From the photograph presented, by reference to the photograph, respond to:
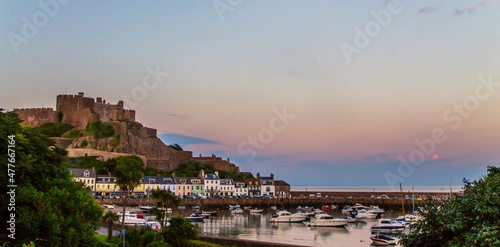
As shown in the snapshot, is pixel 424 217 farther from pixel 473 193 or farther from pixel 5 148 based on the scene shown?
pixel 5 148

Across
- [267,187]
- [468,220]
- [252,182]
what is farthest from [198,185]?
[468,220]

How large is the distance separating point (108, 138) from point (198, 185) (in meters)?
22.7

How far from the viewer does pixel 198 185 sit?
88188 millimetres

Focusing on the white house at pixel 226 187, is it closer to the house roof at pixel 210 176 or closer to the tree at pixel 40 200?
the house roof at pixel 210 176

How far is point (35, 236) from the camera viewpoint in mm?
13477

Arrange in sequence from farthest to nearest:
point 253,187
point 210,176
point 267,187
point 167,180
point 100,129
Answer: point 267,187
point 100,129
point 253,187
point 210,176
point 167,180

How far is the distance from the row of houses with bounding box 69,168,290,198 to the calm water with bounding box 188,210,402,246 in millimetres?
28128

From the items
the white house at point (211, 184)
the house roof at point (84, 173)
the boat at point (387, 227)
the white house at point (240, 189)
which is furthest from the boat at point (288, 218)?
the house roof at point (84, 173)

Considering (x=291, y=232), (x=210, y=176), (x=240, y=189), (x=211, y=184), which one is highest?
(x=210, y=176)

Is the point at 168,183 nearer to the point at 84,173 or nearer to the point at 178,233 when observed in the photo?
the point at 84,173

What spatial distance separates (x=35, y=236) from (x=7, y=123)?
A: 4.75m

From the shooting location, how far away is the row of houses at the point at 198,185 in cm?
7762

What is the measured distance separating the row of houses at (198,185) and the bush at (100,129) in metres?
16.5

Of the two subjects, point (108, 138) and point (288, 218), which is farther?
point (108, 138)
